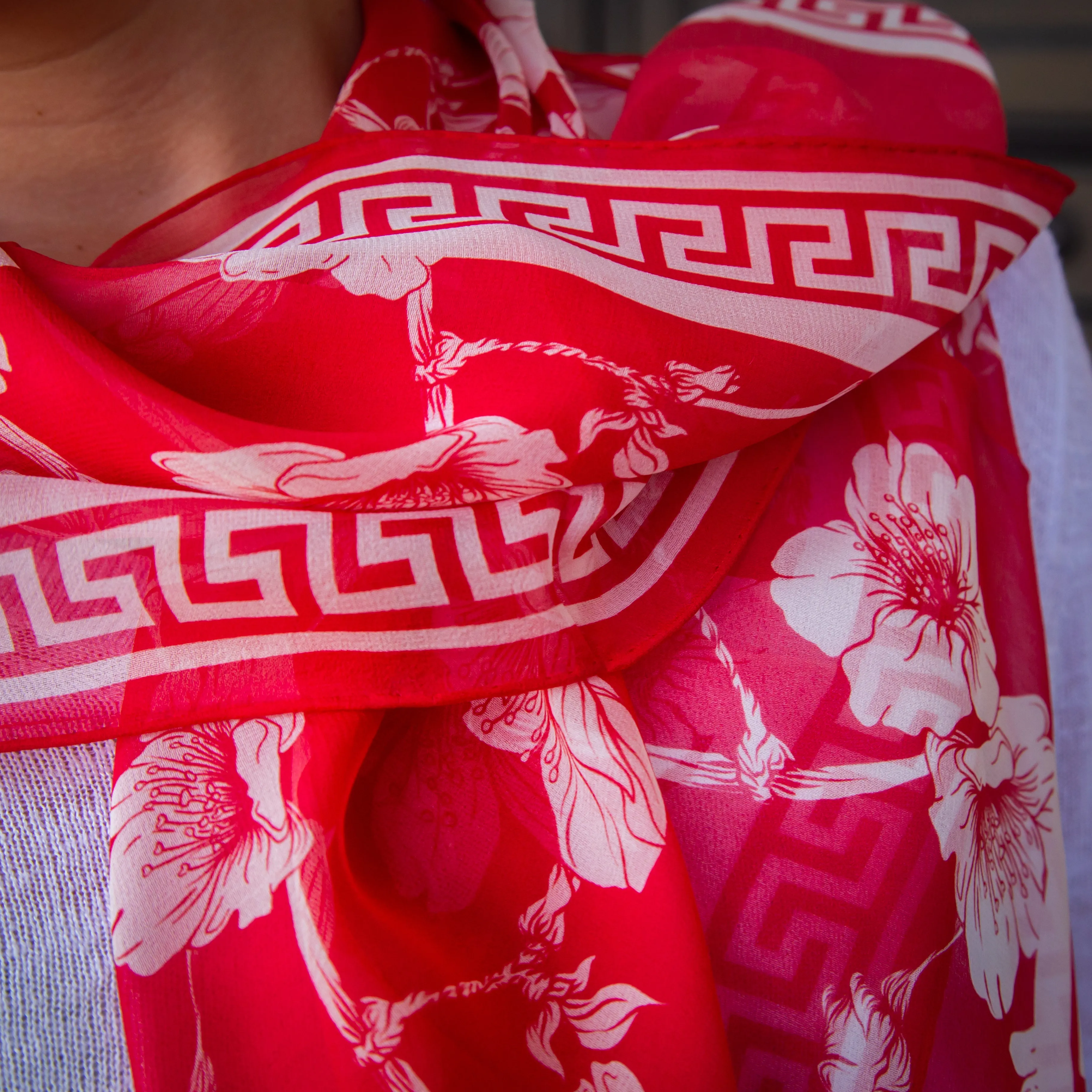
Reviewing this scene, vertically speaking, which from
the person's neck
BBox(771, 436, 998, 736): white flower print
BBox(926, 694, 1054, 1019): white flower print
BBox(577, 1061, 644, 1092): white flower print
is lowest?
BBox(577, 1061, 644, 1092): white flower print

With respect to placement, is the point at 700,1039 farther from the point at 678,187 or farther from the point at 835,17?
the point at 835,17

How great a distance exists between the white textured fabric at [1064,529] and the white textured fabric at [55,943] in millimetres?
525

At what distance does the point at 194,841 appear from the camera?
30 centimetres

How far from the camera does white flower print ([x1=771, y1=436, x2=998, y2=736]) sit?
0.35 metres

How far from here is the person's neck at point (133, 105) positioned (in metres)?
0.38

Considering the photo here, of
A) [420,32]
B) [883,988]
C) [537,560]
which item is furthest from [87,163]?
[883,988]

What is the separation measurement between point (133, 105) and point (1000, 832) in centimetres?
55

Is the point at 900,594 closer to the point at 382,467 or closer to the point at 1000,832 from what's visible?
the point at 1000,832

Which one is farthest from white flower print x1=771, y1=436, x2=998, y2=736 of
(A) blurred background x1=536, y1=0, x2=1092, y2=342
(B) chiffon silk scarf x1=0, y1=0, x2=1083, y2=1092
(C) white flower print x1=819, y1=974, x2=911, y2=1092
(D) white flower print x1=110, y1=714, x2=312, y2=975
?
(A) blurred background x1=536, y1=0, x2=1092, y2=342

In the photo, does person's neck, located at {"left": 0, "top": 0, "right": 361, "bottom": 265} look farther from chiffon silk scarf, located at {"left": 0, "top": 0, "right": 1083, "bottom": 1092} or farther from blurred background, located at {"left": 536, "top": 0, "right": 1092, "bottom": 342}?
blurred background, located at {"left": 536, "top": 0, "right": 1092, "bottom": 342}

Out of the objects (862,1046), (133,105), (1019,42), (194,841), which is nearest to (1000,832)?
(862,1046)

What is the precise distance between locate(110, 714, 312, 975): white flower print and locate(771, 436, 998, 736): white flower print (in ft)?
0.76

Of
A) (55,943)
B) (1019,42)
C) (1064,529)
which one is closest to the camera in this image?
(55,943)

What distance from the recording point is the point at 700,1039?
30 centimetres
